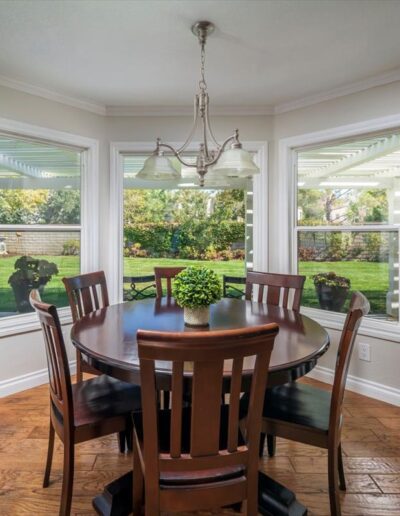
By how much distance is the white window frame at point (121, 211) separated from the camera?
11.3ft

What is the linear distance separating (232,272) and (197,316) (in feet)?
6.13

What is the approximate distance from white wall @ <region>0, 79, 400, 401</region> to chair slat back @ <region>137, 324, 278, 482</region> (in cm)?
208

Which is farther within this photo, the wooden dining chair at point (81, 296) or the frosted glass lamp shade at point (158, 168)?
the wooden dining chair at point (81, 296)

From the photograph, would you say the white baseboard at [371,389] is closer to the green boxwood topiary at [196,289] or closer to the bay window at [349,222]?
the bay window at [349,222]

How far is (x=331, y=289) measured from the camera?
3.27m

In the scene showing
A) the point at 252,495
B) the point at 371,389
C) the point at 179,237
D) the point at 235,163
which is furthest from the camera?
the point at 179,237

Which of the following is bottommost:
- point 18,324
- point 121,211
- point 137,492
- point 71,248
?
point 137,492

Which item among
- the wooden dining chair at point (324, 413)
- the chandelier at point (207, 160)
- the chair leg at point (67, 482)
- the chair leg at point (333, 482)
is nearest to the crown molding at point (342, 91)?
the chandelier at point (207, 160)

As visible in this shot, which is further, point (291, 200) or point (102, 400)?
point (291, 200)

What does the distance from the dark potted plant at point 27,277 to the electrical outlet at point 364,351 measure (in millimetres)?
2784

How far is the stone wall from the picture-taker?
3062 mm

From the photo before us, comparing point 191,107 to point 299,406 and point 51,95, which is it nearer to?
point 51,95

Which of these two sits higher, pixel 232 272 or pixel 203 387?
pixel 232 272

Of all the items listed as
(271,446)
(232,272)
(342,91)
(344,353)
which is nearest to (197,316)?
(344,353)
